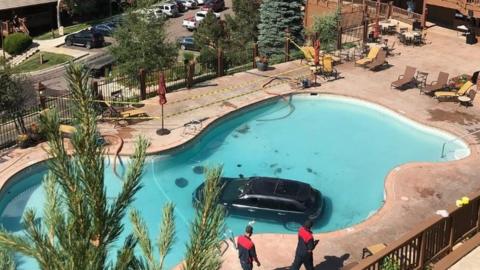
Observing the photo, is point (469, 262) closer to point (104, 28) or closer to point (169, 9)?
point (104, 28)

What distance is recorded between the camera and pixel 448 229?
42.4ft

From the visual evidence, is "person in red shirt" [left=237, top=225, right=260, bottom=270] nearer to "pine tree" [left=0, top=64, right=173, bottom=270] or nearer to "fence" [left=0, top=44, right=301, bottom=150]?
"pine tree" [left=0, top=64, right=173, bottom=270]

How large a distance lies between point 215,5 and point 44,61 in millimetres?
18879

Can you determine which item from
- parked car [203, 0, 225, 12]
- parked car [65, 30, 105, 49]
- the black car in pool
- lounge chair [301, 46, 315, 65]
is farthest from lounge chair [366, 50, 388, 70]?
parked car [203, 0, 225, 12]

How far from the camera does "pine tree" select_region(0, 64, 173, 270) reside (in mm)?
5469

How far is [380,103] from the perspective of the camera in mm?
26000

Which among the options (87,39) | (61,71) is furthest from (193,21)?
(61,71)

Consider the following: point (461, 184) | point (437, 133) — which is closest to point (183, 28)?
point (437, 133)

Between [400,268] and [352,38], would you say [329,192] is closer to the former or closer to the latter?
[400,268]

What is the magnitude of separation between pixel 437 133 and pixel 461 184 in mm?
4763

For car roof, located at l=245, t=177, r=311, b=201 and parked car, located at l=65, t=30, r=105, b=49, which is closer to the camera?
car roof, located at l=245, t=177, r=311, b=201

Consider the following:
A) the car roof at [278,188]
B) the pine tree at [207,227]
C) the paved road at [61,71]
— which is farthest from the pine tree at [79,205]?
the paved road at [61,71]

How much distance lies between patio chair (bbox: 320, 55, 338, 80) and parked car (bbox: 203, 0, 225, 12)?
29.1 m

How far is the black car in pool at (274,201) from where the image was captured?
1738 cm
